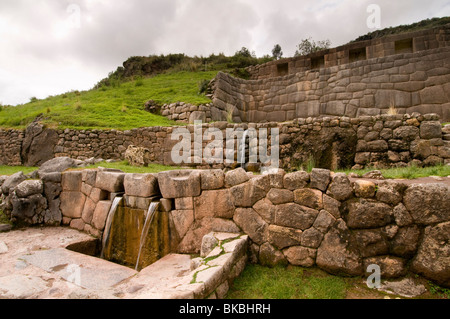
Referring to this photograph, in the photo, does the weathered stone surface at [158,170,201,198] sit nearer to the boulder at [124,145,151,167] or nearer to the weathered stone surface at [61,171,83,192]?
the weathered stone surface at [61,171,83,192]

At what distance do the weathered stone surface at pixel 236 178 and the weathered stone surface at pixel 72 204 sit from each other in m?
3.58

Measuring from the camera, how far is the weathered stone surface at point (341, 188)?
3188mm

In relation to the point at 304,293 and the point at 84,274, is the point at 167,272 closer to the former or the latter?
the point at 84,274

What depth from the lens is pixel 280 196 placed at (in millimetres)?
3564

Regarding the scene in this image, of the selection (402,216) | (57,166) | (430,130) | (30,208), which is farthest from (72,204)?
(430,130)

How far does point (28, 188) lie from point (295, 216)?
573 cm

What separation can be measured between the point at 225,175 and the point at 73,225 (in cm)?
396

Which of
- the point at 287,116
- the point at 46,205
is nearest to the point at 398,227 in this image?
the point at 46,205

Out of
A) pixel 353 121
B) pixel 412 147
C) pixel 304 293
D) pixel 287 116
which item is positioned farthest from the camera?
pixel 287 116

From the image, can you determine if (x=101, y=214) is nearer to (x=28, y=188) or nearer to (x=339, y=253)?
(x=28, y=188)

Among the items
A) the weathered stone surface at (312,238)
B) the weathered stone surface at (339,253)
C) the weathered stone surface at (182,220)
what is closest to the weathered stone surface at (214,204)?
the weathered stone surface at (182,220)

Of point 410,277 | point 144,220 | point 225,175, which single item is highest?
point 225,175

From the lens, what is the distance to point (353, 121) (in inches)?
250

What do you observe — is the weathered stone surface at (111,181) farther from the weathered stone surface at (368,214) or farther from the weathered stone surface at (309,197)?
the weathered stone surface at (368,214)
